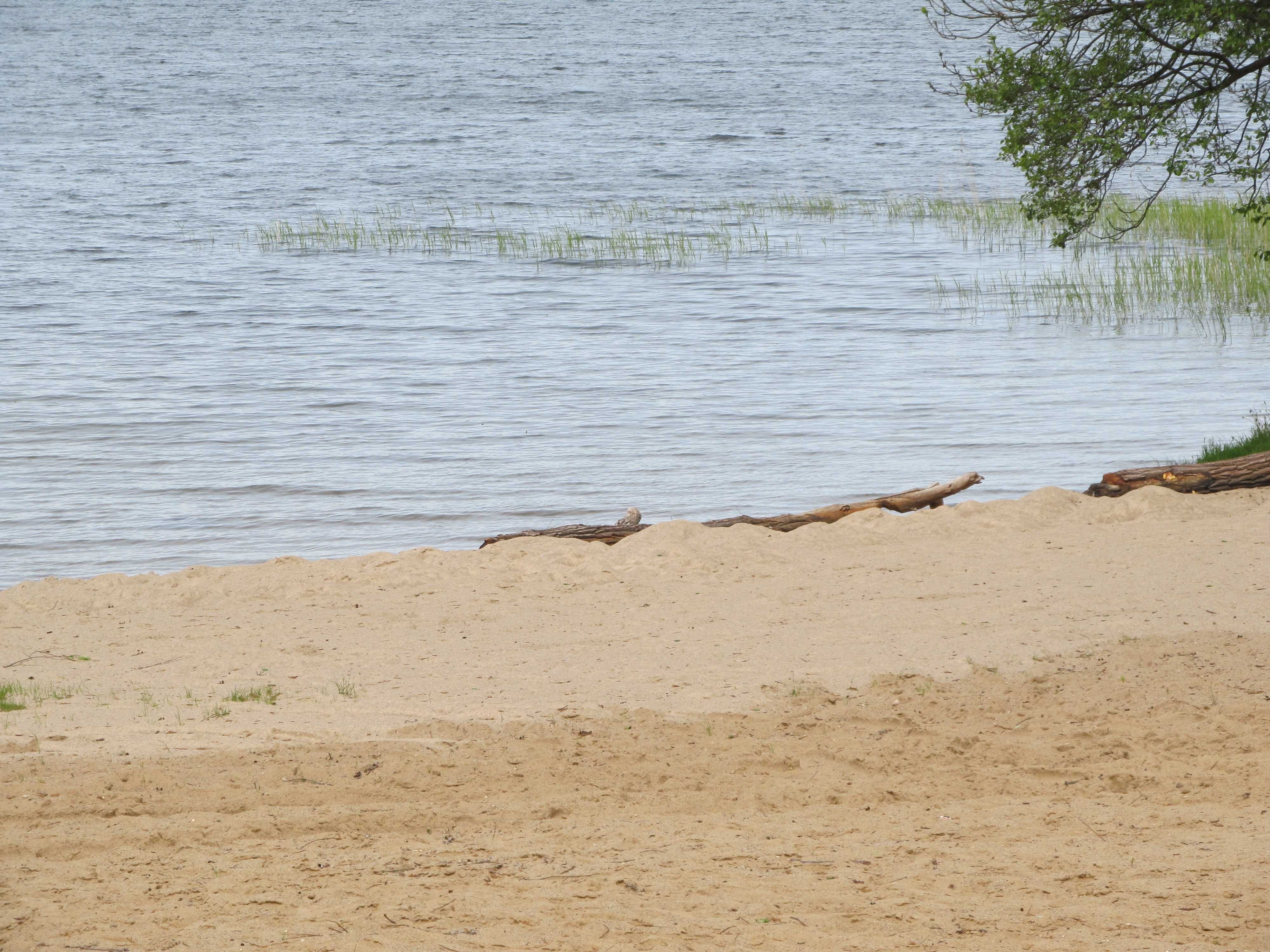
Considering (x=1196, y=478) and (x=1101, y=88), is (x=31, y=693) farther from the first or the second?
(x=1101, y=88)

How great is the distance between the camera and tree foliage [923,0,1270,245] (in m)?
11.3

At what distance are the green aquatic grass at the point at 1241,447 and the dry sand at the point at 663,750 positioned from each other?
2631mm

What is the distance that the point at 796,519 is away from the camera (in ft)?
37.8

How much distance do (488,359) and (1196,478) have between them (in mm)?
11517

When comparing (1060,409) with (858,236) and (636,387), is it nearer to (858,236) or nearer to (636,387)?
(636,387)

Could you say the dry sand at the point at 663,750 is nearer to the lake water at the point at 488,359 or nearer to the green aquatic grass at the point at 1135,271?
the lake water at the point at 488,359

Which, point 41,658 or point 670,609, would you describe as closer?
point 41,658

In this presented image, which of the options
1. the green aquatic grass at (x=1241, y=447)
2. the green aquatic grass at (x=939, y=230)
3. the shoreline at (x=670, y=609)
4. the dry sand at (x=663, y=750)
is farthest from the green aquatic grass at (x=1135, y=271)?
the dry sand at (x=663, y=750)

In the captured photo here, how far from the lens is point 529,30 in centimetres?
8550

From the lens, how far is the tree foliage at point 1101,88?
11.3 meters

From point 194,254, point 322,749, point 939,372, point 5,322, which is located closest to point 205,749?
point 322,749

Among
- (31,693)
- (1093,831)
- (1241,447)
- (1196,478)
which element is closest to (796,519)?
(1196,478)

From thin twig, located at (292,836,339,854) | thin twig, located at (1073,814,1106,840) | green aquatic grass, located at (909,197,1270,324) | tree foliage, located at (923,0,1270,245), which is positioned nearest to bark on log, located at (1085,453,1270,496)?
tree foliage, located at (923,0,1270,245)

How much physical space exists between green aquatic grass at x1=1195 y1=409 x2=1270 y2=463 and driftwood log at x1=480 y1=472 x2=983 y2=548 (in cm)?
240
